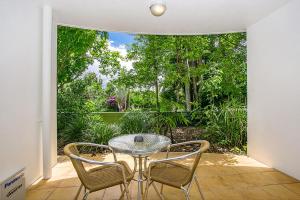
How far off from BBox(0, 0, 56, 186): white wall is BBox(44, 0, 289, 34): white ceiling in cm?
51

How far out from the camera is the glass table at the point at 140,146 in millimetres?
2230

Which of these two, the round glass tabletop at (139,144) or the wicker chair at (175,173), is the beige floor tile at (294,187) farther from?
the round glass tabletop at (139,144)

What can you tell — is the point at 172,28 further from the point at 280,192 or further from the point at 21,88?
the point at 280,192

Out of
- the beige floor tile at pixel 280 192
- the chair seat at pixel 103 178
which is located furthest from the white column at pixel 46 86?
the beige floor tile at pixel 280 192

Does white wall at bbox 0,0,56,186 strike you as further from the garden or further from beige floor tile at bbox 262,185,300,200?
beige floor tile at bbox 262,185,300,200

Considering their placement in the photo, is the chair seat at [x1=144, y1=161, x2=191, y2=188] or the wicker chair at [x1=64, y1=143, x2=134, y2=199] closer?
the wicker chair at [x1=64, y1=143, x2=134, y2=199]

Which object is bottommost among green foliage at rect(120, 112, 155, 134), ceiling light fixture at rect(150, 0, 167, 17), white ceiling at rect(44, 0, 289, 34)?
green foliage at rect(120, 112, 155, 134)

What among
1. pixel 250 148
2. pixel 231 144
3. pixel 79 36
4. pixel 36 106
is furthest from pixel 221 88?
pixel 36 106

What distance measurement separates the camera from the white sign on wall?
2103 millimetres

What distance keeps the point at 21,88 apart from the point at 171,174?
2079 millimetres

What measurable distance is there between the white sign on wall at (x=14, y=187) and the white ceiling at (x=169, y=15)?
7.43 ft

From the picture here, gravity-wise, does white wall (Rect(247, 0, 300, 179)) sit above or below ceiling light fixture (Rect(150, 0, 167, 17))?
below

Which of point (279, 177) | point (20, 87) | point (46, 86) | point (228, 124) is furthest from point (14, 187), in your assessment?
point (228, 124)

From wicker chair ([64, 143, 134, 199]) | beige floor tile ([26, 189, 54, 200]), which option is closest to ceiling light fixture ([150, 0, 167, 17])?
wicker chair ([64, 143, 134, 199])
